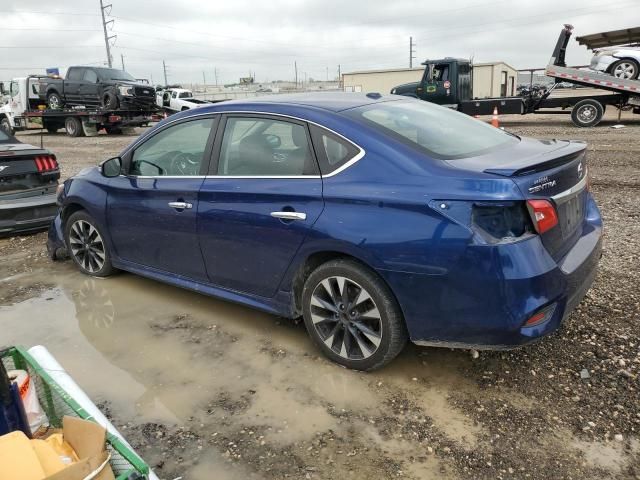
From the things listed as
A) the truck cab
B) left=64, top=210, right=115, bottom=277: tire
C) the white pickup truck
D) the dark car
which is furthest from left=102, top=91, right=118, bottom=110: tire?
left=64, top=210, right=115, bottom=277: tire

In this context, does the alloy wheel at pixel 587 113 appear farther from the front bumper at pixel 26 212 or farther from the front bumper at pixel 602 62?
the front bumper at pixel 26 212

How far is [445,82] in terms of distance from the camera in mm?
18281

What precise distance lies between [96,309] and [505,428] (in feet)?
10.5

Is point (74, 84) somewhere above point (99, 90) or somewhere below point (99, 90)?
above

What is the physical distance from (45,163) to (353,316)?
525 cm

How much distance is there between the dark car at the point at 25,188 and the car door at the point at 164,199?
8.25ft

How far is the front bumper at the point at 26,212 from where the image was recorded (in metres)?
6.16

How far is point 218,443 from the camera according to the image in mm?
→ 2633

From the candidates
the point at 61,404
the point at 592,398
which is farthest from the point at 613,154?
the point at 61,404

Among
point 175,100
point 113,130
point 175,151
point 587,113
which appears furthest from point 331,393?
point 175,100

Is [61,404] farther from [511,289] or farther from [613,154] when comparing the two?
[613,154]

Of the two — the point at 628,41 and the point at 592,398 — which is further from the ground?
the point at 628,41

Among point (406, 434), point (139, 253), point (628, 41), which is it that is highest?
point (628, 41)

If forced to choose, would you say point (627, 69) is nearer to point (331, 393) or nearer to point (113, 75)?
point (331, 393)
